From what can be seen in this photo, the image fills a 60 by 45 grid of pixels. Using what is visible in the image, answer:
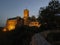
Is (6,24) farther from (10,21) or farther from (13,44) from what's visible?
(13,44)

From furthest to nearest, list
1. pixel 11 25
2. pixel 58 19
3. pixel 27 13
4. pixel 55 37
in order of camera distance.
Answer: pixel 27 13, pixel 11 25, pixel 58 19, pixel 55 37

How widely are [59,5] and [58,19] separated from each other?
2014 centimetres

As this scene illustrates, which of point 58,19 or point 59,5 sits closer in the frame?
point 58,19

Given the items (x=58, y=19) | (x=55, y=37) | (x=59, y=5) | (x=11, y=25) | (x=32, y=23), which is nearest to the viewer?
(x=55, y=37)

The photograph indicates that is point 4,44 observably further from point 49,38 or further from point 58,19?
point 49,38

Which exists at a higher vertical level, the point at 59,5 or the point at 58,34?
the point at 59,5

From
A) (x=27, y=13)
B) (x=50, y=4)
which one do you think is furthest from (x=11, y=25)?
(x=50, y=4)

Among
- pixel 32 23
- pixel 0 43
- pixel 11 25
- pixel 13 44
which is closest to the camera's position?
pixel 13 44

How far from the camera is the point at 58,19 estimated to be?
26.7 feet

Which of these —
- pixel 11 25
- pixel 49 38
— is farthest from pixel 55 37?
pixel 11 25

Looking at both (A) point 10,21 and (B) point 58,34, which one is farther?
(A) point 10,21

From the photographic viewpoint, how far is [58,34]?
4617 millimetres

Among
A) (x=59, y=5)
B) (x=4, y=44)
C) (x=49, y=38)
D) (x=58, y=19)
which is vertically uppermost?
(x=59, y=5)

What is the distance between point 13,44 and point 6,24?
46.0m
